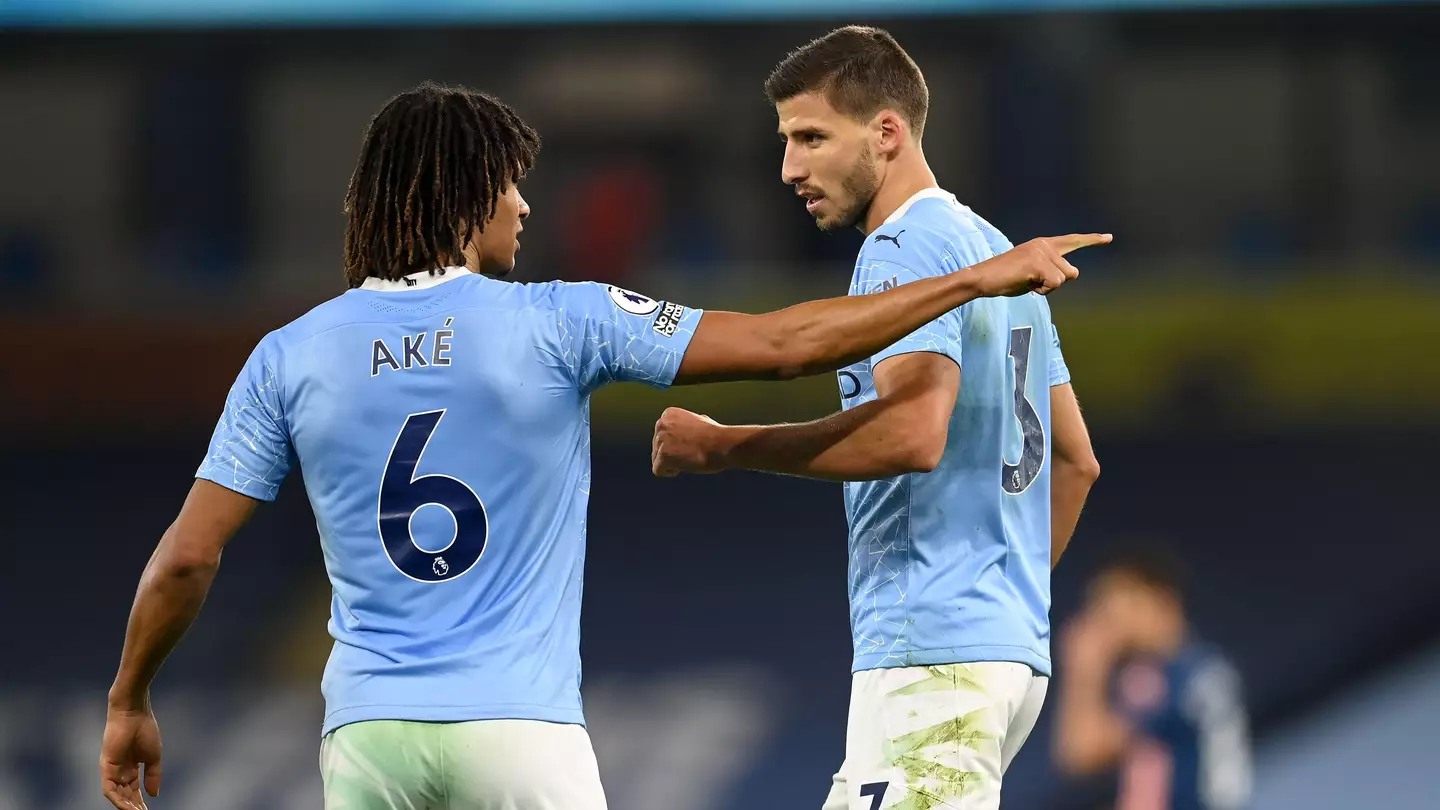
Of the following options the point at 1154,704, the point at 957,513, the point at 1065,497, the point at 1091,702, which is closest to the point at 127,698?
the point at 957,513

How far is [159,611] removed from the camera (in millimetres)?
2941

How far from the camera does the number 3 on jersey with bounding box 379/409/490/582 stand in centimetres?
275

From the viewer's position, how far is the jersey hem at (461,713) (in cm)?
268

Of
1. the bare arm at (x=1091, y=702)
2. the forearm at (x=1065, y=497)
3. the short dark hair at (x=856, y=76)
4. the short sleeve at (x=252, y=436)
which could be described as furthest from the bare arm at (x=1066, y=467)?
the bare arm at (x=1091, y=702)

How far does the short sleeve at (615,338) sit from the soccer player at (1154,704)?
415 centimetres

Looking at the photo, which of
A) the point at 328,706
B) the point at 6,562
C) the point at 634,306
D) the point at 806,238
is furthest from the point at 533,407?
the point at 6,562

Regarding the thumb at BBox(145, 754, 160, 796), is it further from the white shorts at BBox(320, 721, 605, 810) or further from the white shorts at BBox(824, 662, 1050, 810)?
the white shorts at BBox(824, 662, 1050, 810)

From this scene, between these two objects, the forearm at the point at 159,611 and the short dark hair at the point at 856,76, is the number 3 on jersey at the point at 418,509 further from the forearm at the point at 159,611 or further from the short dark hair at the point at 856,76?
the short dark hair at the point at 856,76

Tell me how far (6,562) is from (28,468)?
0.64m

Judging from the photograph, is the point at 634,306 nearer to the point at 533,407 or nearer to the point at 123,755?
the point at 533,407

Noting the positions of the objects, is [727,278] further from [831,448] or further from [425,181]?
[425,181]

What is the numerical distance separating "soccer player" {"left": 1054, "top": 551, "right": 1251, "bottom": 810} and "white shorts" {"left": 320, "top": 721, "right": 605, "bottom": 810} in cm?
412

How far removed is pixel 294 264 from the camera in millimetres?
11438

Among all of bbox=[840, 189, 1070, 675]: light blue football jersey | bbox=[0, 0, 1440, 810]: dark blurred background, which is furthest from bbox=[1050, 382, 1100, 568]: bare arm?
bbox=[0, 0, 1440, 810]: dark blurred background
